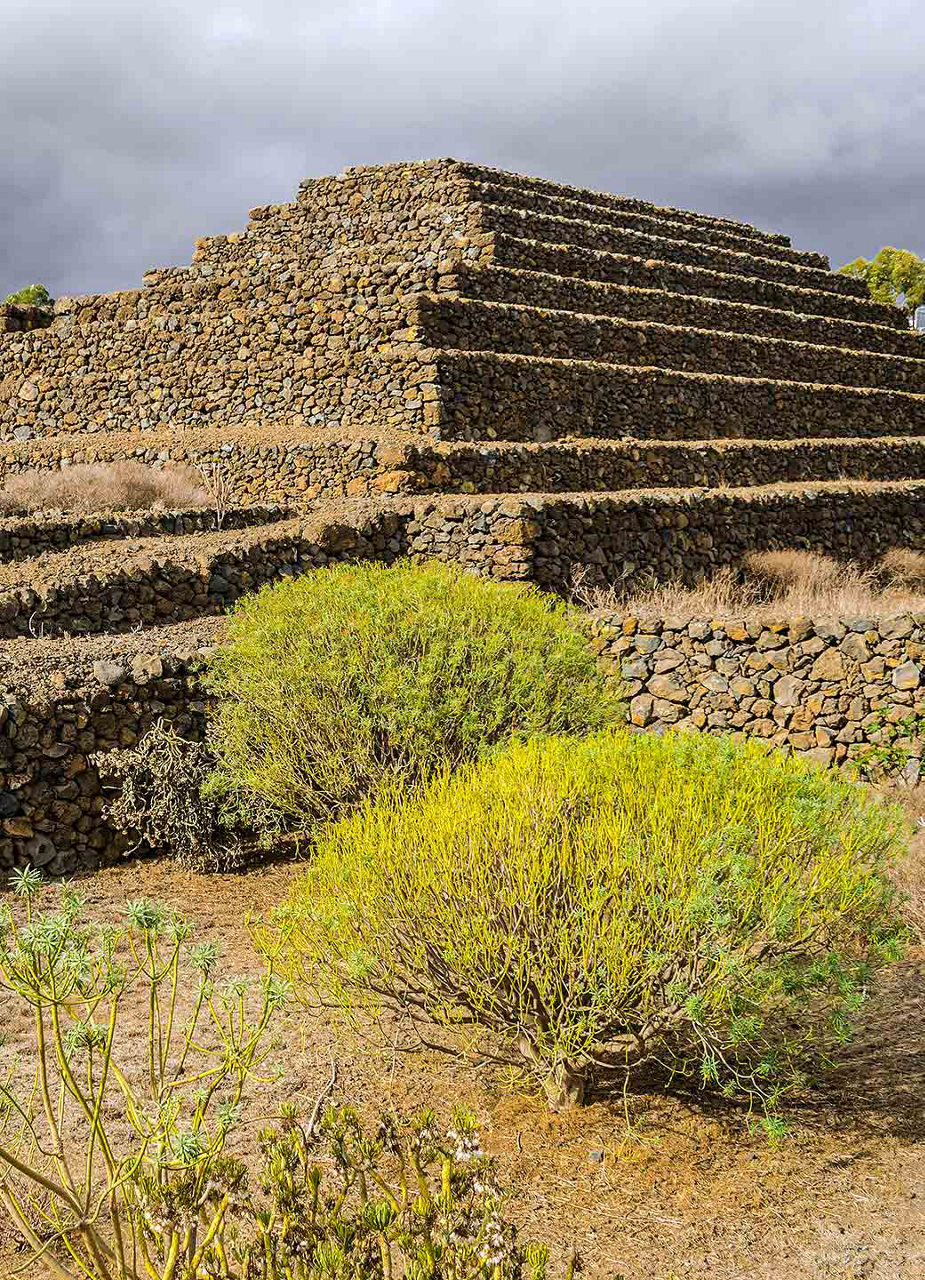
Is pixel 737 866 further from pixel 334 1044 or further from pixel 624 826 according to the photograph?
pixel 334 1044

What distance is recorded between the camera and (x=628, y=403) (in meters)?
17.5

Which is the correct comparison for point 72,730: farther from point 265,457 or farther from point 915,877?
point 265,457

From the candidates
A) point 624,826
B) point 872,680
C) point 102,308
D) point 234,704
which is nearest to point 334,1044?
point 624,826

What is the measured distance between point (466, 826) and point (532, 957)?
1.91ft

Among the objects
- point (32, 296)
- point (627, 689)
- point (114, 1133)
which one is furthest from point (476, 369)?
point (32, 296)

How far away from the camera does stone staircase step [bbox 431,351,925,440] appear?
50.3ft

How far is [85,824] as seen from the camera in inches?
305

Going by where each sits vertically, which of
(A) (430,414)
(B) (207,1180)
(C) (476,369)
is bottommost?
(B) (207,1180)

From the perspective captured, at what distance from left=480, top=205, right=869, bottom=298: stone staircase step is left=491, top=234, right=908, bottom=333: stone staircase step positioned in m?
0.19

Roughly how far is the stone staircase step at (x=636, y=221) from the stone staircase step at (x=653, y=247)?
0.96ft

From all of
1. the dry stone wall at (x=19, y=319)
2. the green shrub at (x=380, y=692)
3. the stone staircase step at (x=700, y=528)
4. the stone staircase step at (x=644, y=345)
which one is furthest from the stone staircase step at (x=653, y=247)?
the green shrub at (x=380, y=692)

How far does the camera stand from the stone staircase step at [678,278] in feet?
64.6

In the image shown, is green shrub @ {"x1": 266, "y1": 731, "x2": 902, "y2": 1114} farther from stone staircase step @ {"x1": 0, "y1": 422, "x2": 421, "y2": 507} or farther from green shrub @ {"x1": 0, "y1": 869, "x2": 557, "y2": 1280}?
stone staircase step @ {"x1": 0, "y1": 422, "x2": 421, "y2": 507}

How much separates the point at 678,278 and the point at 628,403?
19.8 feet
